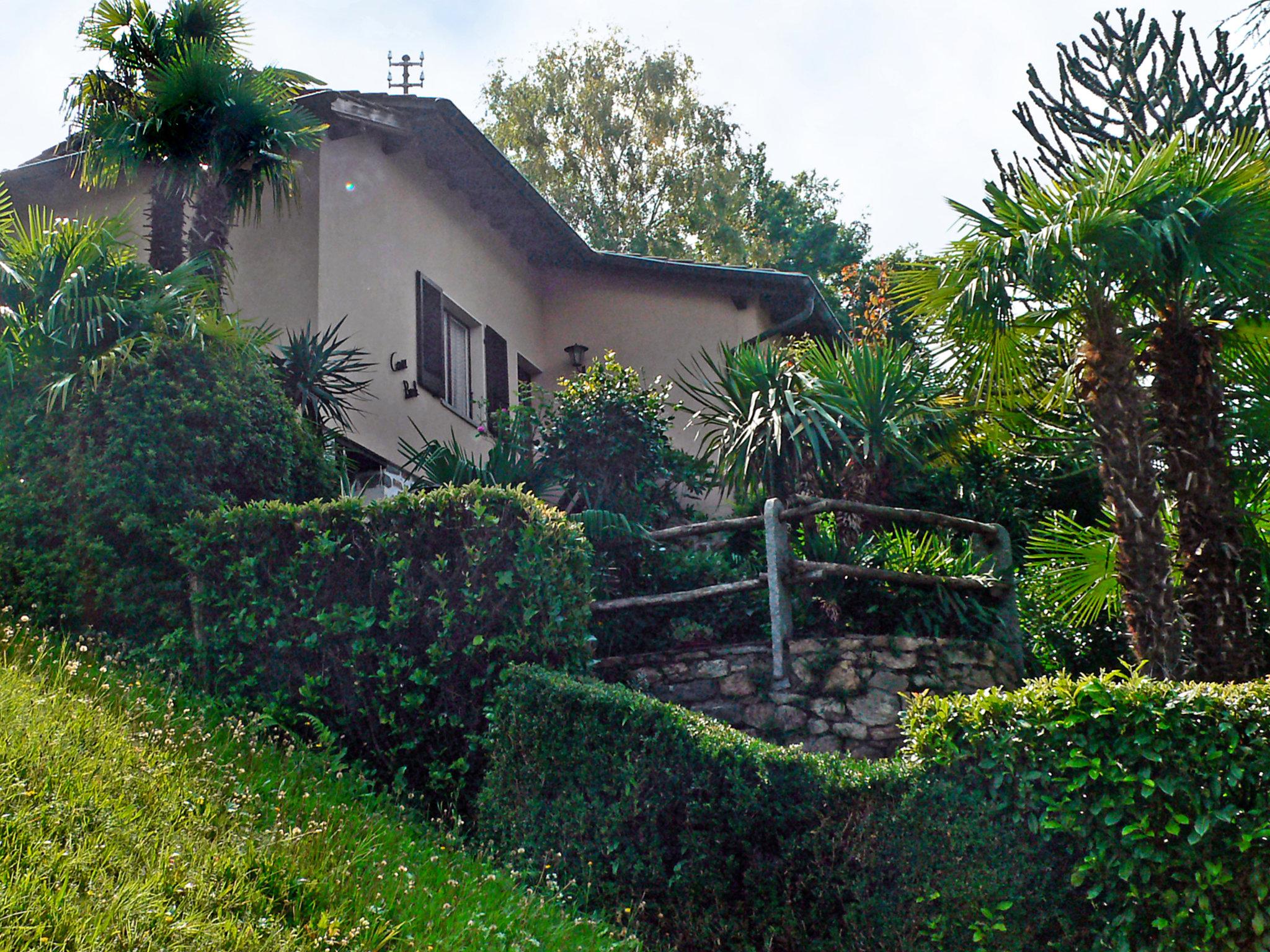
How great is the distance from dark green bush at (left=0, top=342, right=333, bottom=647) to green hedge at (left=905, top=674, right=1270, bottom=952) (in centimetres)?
507

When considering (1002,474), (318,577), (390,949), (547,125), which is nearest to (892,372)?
(1002,474)

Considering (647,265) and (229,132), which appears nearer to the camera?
(229,132)

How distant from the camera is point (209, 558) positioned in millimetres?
7273

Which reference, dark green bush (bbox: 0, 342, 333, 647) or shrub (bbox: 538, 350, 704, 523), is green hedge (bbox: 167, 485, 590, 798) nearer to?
dark green bush (bbox: 0, 342, 333, 647)

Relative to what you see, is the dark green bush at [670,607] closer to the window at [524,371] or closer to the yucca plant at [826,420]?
the yucca plant at [826,420]

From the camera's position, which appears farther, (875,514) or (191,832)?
(875,514)

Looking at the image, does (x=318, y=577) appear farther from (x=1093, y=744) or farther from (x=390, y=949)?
(x=1093, y=744)

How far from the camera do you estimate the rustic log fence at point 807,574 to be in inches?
315

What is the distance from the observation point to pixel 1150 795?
4707 millimetres

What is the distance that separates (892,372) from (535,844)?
5.79 meters

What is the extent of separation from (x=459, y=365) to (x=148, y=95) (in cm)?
491

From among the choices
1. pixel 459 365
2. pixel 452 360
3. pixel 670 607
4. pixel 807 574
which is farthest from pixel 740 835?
pixel 459 365

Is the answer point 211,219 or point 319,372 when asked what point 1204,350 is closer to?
point 319,372

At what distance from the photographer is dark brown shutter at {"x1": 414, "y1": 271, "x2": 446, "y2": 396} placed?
1326cm
